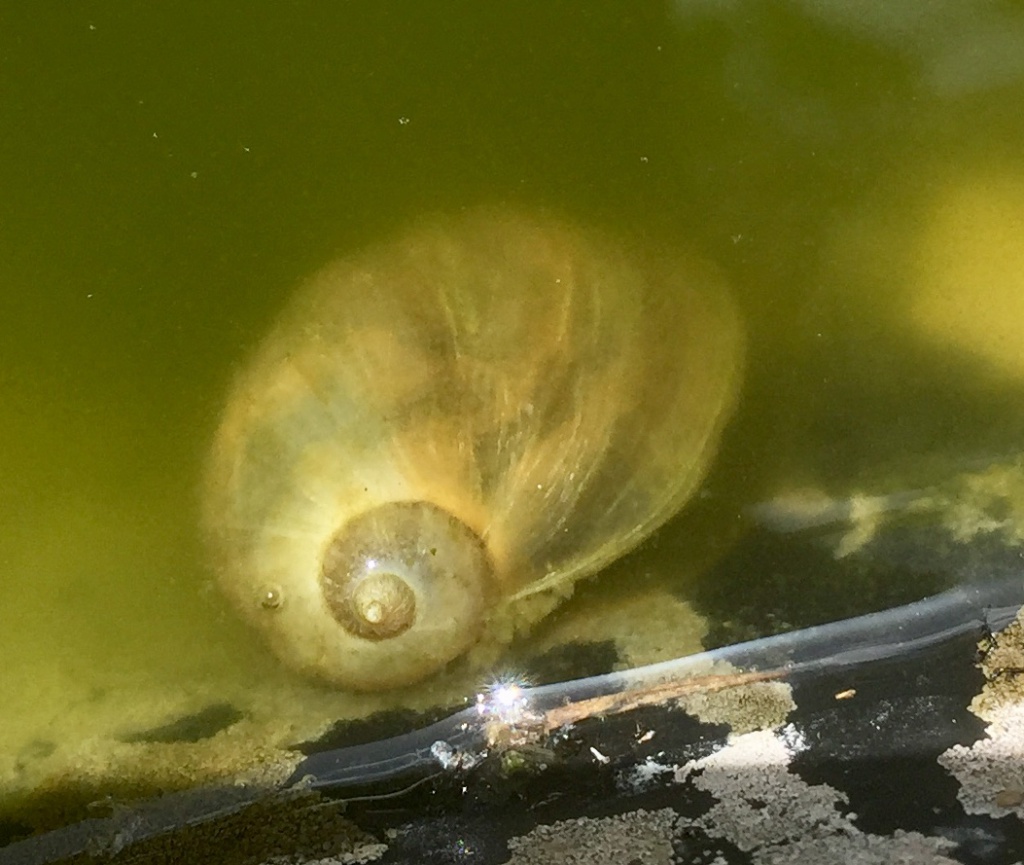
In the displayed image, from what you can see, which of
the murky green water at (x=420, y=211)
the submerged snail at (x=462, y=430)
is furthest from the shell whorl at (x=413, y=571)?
the murky green water at (x=420, y=211)

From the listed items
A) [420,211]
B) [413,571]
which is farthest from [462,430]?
[420,211]

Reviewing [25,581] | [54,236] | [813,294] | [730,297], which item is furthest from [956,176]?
[25,581]

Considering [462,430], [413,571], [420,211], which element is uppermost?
[420,211]

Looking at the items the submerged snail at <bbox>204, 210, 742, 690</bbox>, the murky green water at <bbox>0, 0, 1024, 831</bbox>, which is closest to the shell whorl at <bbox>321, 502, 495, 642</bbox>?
the submerged snail at <bbox>204, 210, 742, 690</bbox>

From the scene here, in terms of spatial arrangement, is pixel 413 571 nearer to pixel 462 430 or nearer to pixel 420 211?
pixel 462 430

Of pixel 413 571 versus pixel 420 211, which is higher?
pixel 420 211

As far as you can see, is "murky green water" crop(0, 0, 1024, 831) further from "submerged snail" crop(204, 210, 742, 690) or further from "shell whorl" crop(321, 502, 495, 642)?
"shell whorl" crop(321, 502, 495, 642)
